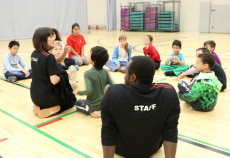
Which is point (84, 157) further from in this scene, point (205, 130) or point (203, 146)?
point (205, 130)

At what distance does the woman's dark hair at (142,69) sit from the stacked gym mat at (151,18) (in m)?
16.0

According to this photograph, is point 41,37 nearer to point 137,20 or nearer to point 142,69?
point 142,69

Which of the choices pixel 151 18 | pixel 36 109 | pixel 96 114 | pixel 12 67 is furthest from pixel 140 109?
pixel 151 18

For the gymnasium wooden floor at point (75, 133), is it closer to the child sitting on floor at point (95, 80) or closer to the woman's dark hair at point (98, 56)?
the child sitting on floor at point (95, 80)

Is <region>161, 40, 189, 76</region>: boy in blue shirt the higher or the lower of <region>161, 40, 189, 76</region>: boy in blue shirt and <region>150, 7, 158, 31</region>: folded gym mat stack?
the lower

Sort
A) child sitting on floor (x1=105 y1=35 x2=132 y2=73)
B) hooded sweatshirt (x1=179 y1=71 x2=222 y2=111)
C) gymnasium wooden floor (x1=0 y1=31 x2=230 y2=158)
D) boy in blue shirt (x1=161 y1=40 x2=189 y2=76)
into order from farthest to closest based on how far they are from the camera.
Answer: child sitting on floor (x1=105 y1=35 x2=132 y2=73) < boy in blue shirt (x1=161 y1=40 x2=189 y2=76) < hooded sweatshirt (x1=179 y1=71 x2=222 y2=111) < gymnasium wooden floor (x1=0 y1=31 x2=230 y2=158)

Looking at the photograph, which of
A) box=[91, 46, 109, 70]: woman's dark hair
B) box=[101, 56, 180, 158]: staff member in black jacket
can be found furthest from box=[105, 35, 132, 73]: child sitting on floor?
box=[101, 56, 180, 158]: staff member in black jacket

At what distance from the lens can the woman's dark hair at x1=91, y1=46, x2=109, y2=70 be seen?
2.81 meters

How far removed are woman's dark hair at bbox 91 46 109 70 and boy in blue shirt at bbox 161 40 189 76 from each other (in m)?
2.56

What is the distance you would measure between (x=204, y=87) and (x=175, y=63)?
2372 millimetres

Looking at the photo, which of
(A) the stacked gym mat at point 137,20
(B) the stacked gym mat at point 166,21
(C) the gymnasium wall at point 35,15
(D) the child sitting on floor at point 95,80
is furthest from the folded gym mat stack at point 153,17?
(D) the child sitting on floor at point 95,80

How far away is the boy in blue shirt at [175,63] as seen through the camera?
5090mm

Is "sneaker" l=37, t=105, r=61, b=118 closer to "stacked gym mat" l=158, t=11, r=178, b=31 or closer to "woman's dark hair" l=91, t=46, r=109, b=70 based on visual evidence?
"woman's dark hair" l=91, t=46, r=109, b=70

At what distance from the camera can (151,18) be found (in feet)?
55.9
